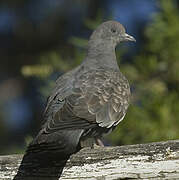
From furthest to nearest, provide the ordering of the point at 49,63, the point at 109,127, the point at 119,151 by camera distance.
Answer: the point at 49,63, the point at 109,127, the point at 119,151

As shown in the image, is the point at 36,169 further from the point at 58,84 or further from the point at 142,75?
the point at 142,75

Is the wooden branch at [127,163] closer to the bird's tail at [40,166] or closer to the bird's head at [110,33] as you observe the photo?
the bird's tail at [40,166]

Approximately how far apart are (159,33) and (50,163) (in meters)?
2.43

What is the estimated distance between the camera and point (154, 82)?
469 centimetres

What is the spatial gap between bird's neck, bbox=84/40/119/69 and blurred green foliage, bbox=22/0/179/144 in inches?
7.6

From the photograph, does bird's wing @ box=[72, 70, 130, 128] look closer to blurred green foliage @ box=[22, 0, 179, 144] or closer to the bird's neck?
the bird's neck

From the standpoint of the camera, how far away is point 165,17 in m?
4.96

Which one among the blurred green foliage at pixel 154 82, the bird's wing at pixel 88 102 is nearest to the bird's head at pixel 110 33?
the blurred green foliage at pixel 154 82

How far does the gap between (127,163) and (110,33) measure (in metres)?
2.46

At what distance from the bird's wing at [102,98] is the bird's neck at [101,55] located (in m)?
0.28

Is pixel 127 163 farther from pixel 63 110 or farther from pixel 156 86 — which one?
pixel 156 86

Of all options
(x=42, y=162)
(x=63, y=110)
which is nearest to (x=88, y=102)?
(x=63, y=110)

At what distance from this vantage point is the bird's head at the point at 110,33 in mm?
4926

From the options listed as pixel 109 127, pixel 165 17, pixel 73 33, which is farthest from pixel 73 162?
pixel 73 33
